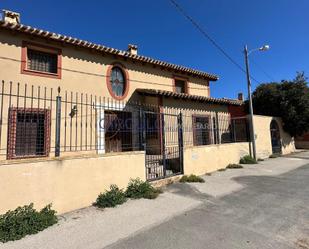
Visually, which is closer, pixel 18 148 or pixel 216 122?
pixel 18 148

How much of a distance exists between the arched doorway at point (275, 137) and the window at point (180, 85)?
7.03 metres

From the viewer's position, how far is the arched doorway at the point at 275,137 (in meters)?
16.3

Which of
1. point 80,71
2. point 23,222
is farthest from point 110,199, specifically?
point 80,71

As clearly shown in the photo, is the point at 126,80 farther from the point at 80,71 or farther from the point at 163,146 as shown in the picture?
the point at 163,146

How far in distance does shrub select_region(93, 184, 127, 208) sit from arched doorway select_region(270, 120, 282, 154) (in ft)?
44.5

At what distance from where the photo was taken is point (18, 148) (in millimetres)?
7715

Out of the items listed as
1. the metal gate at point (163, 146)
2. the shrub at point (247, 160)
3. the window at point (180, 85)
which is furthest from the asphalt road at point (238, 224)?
the window at point (180, 85)

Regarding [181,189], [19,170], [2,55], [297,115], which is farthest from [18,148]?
[297,115]

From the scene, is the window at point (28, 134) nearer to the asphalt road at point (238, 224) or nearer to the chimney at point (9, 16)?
the chimney at point (9, 16)

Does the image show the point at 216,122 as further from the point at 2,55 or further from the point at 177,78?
the point at 2,55

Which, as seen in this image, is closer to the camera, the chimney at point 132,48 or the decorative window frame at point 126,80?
the decorative window frame at point 126,80

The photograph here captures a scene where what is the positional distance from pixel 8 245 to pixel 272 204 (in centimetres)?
540

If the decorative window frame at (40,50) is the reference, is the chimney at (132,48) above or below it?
above

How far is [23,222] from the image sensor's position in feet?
13.6
